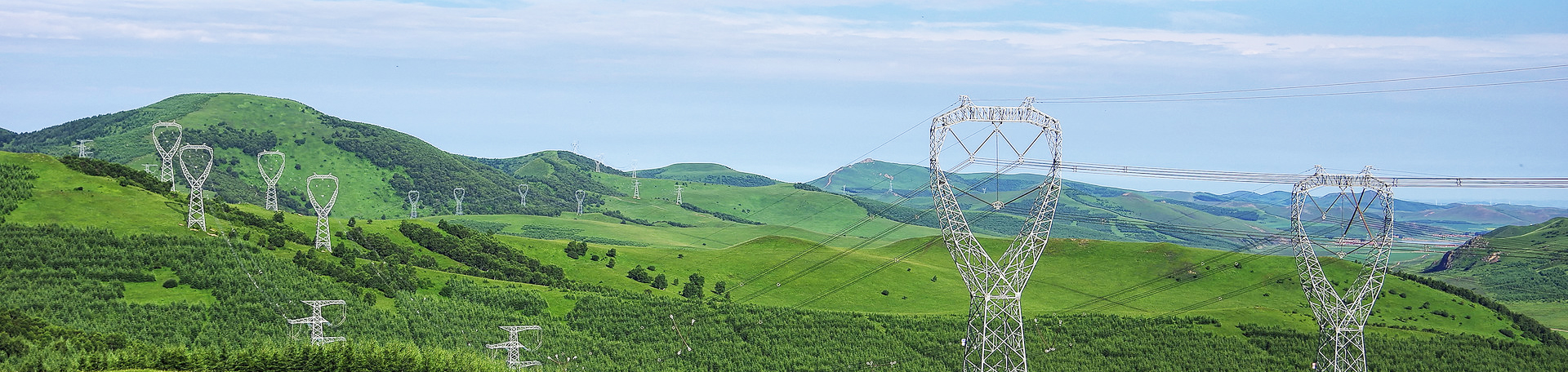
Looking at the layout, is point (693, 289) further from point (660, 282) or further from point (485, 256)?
point (485, 256)

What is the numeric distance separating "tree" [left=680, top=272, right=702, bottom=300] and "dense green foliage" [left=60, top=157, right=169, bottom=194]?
75.6 meters

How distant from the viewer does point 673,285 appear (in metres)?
167

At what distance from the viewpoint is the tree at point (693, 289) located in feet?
515

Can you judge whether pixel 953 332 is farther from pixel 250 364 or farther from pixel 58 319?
pixel 58 319

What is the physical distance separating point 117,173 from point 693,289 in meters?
83.9

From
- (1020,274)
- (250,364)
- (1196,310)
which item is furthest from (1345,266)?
(250,364)

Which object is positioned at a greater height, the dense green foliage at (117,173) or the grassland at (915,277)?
the dense green foliage at (117,173)

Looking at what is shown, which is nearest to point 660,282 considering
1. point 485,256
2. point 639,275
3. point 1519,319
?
point 639,275

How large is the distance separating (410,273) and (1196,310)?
10949cm

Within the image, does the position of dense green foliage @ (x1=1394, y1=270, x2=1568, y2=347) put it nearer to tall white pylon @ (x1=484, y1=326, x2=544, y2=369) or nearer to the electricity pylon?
the electricity pylon

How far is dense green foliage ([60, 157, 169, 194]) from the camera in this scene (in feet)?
490

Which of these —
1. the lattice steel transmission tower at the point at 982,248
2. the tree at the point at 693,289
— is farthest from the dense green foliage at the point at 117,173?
the lattice steel transmission tower at the point at 982,248

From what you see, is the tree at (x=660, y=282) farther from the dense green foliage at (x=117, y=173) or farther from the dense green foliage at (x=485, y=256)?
the dense green foliage at (x=117, y=173)

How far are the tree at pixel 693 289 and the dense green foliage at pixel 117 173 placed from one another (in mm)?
75650
